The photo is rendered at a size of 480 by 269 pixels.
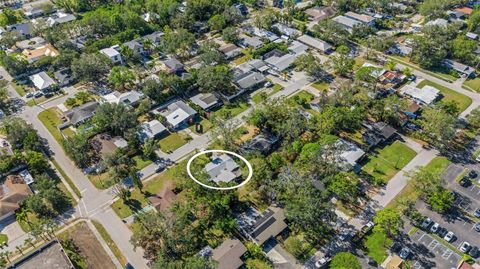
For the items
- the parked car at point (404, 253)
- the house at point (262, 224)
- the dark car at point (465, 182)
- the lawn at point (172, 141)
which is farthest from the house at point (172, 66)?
the dark car at point (465, 182)

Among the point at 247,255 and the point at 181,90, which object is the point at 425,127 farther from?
the point at 181,90

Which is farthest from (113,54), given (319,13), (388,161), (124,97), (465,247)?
(465,247)

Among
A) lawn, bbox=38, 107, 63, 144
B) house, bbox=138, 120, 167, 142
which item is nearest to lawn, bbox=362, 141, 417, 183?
house, bbox=138, 120, 167, 142

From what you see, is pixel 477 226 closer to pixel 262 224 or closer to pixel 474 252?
pixel 474 252

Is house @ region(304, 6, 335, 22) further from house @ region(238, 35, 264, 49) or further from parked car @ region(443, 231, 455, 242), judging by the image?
parked car @ region(443, 231, 455, 242)

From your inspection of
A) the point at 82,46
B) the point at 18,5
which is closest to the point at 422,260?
the point at 82,46

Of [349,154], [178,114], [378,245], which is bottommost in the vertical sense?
[378,245]

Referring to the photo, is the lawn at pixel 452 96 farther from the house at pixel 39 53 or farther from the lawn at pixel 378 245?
the house at pixel 39 53

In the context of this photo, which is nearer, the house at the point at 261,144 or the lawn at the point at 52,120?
the house at the point at 261,144
